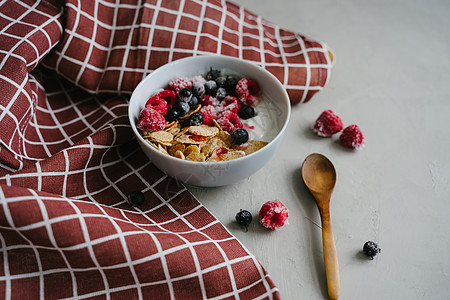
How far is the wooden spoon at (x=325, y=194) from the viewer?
100 cm

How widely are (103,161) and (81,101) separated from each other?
30 centimetres

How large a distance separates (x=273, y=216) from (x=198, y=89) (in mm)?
431

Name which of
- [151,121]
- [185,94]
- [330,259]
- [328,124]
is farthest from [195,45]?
[330,259]

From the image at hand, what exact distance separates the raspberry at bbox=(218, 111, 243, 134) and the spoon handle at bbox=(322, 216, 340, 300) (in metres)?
0.34

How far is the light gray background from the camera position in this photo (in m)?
1.03

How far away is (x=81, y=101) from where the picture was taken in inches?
55.6

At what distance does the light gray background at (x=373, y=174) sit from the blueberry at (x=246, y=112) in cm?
16

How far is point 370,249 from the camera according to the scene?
1.04 metres

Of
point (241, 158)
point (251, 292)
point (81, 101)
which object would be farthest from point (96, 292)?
point (81, 101)

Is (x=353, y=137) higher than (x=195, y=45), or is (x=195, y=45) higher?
(x=195, y=45)

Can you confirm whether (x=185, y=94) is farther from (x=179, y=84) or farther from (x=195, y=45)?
(x=195, y=45)

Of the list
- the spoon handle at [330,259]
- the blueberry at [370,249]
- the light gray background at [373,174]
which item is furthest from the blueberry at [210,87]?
the blueberry at [370,249]

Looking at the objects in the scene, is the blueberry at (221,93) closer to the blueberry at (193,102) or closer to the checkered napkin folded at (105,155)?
the blueberry at (193,102)

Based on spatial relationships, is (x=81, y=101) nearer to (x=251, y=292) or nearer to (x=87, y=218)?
(x=87, y=218)
